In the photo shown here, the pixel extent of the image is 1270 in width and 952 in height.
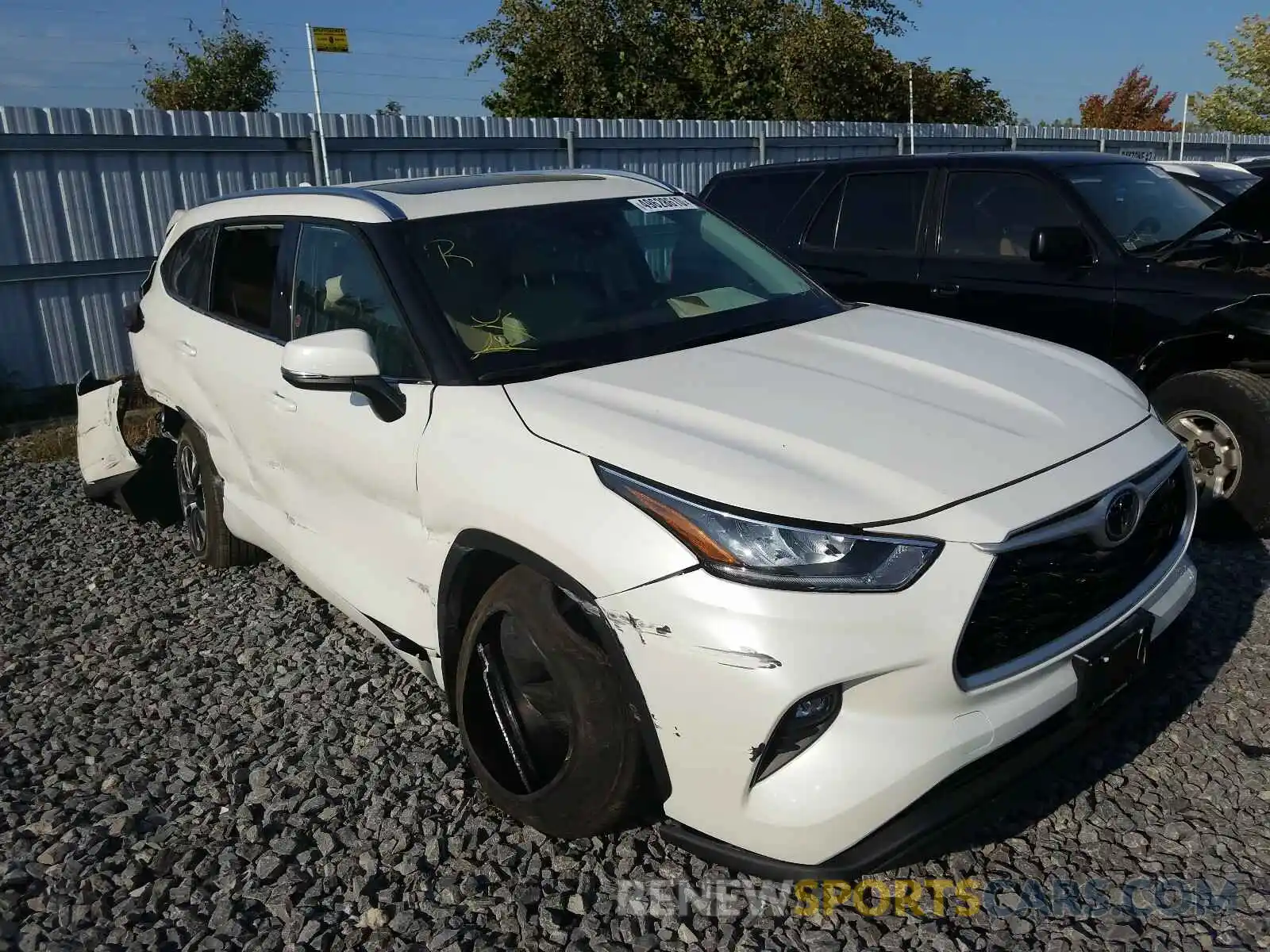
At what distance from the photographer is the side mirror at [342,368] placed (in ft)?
9.45

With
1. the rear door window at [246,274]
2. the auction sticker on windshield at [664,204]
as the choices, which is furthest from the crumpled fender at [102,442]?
the auction sticker on windshield at [664,204]

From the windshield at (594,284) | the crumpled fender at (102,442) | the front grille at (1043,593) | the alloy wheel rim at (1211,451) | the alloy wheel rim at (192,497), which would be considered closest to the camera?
the front grille at (1043,593)

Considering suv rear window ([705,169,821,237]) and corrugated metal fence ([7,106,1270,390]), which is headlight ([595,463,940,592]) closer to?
suv rear window ([705,169,821,237])

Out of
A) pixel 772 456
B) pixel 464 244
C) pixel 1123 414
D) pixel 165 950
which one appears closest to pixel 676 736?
pixel 772 456

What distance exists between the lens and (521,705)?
2760 mm

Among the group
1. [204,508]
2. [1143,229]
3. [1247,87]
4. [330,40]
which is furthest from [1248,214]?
[1247,87]

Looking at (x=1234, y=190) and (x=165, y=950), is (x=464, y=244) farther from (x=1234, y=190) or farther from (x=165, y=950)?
(x=1234, y=190)

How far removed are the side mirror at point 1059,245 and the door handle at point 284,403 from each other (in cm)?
357

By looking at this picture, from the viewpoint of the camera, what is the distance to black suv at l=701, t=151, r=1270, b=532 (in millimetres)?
4512

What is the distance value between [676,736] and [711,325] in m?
1.53

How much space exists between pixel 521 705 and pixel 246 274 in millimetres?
2404

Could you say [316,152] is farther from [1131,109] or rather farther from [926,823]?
[1131,109]

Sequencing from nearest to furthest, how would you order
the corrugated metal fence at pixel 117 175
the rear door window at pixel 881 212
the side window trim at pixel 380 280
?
1. the side window trim at pixel 380 280
2. the rear door window at pixel 881 212
3. the corrugated metal fence at pixel 117 175

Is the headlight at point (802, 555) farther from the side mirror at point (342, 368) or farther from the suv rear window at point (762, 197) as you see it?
the suv rear window at point (762, 197)
